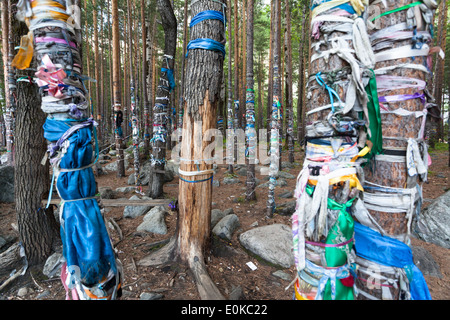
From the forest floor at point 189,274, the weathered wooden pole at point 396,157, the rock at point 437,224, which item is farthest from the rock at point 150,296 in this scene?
the rock at point 437,224

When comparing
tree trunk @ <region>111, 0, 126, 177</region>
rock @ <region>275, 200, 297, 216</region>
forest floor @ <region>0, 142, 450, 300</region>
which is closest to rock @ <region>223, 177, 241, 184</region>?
rock @ <region>275, 200, 297, 216</region>

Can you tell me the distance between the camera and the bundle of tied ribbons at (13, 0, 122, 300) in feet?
5.23

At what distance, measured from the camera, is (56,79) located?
1.62 metres

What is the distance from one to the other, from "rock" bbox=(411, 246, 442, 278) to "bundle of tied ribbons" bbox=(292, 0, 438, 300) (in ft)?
8.47

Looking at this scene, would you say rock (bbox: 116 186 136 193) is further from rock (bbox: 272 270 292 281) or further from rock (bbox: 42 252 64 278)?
rock (bbox: 272 270 292 281)

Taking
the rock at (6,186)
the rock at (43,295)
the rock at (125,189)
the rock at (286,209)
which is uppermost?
the rock at (6,186)

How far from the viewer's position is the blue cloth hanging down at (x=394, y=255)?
1.49m

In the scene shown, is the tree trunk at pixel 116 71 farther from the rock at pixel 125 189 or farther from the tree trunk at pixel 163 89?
the tree trunk at pixel 163 89

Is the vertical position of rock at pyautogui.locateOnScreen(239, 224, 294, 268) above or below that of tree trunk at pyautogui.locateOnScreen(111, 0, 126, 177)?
below

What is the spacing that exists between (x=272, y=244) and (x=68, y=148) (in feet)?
10.6

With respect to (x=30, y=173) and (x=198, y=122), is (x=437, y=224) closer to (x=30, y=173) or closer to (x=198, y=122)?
(x=198, y=122)

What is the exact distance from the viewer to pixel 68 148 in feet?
5.24

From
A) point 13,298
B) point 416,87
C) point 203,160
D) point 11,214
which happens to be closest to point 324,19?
point 416,87

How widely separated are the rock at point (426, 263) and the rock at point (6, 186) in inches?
351
